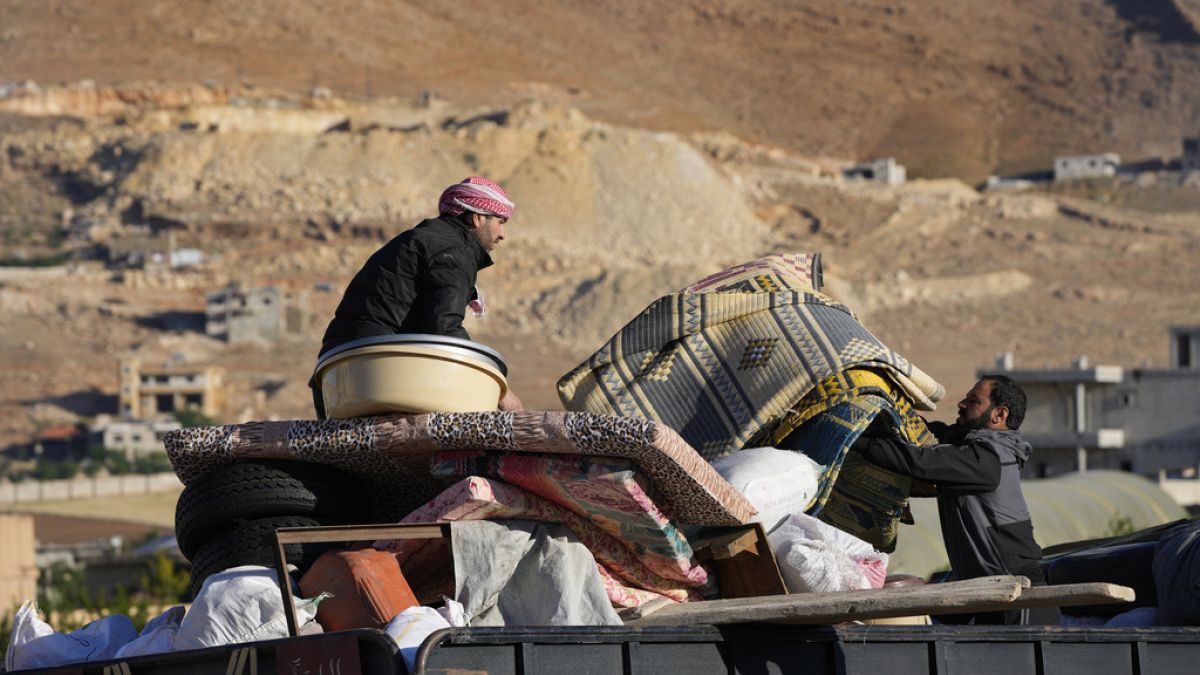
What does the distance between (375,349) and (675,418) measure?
147cm

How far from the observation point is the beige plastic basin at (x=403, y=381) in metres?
5.73

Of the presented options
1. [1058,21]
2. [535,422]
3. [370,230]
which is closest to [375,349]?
[535,422]


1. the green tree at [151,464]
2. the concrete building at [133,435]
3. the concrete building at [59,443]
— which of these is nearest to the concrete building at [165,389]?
the concrete building at [59,443]

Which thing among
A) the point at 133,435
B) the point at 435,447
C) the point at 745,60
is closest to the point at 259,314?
the point at 133,435

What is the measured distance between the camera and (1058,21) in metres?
150

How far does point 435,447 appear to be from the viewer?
18.5 feet

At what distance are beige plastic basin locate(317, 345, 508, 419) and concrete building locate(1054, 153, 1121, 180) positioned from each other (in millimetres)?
107189

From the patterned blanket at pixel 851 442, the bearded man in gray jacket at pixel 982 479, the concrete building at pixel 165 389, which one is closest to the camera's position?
the bearded man in gray jacket at pixel 982 479

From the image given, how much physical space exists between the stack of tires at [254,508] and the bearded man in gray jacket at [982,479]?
172 centimetres

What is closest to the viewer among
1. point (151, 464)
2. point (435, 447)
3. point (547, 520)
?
point (547, 520)

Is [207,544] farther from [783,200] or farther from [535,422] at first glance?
[783,200]

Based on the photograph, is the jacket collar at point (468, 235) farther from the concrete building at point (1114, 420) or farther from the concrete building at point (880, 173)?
the concrete building at point (880, 173)

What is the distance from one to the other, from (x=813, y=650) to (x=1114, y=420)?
31.9m

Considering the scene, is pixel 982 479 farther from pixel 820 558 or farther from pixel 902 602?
pixel 902 602
